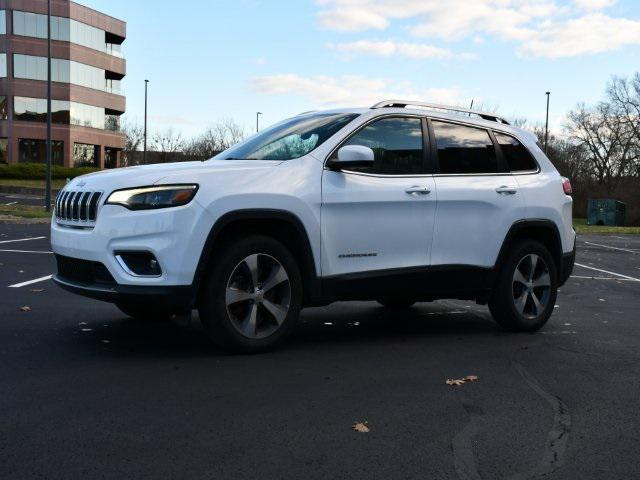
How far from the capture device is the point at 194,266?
4957 mm

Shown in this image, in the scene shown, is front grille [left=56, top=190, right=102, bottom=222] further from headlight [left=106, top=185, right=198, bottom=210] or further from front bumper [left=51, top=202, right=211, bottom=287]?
headlight [left=106, top=185, right=198, bottom=210]

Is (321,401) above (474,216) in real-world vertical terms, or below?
below

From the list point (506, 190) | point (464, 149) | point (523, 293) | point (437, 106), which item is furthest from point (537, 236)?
point (437, 106)

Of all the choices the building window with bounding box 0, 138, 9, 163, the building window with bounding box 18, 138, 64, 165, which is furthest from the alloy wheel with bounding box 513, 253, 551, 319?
the building window with bounding box 0, 138, 9, 163

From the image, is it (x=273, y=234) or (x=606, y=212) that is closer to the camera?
(x=273, y=234)

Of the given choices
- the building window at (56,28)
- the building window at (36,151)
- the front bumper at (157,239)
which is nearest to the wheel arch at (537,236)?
the front bumper at (157,239)

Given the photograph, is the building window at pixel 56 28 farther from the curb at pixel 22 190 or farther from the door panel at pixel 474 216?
the door panel at pixel 474 216

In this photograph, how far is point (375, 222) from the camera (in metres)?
5.70

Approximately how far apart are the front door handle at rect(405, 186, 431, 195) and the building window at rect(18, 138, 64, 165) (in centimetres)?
5603

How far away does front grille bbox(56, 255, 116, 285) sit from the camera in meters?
5.03

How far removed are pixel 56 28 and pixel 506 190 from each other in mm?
57406

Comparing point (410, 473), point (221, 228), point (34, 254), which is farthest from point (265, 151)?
point (34, 254)

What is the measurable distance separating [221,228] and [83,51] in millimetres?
58964

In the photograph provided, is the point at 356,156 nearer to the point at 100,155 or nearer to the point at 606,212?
the point at 606,212
